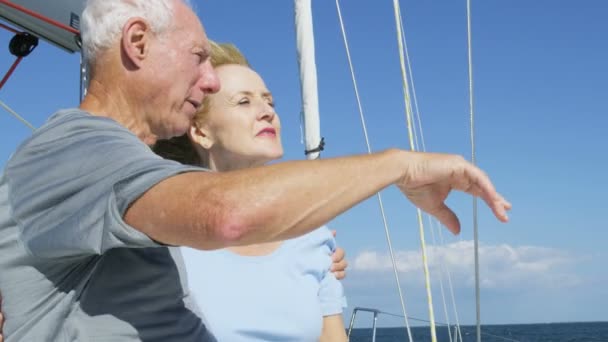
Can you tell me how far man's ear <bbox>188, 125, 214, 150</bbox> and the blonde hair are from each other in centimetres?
2

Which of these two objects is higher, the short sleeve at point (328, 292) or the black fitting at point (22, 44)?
the black fitting at point (22, 44)

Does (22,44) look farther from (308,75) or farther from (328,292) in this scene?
(328,292)

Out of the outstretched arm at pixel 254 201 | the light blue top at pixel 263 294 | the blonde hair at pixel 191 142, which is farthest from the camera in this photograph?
the blonde hair at pixel 191 142

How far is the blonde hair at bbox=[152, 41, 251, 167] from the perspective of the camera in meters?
1.77

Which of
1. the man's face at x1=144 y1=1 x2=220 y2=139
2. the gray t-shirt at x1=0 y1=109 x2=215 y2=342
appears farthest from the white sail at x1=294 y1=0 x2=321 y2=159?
the gray t-shirt at x1=0 y1=109 x2=215 y2=342

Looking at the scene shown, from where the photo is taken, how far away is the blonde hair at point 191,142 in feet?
5.82

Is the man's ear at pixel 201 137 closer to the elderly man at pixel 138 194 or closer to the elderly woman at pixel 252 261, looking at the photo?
the elderly woman at pixel 252 261

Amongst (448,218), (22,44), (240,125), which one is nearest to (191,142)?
(240,125)

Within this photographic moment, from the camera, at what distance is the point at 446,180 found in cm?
96

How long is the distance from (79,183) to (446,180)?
0.45 m

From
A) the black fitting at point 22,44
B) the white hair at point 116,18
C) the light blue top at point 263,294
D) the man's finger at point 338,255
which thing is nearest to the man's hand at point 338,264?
the man's finger at point 338,255

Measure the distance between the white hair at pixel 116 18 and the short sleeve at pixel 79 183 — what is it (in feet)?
0.58

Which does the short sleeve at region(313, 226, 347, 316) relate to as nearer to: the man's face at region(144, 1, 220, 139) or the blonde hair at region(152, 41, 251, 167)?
the blonde hair at region(152, 41, 251, 167)

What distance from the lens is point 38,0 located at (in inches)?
163
